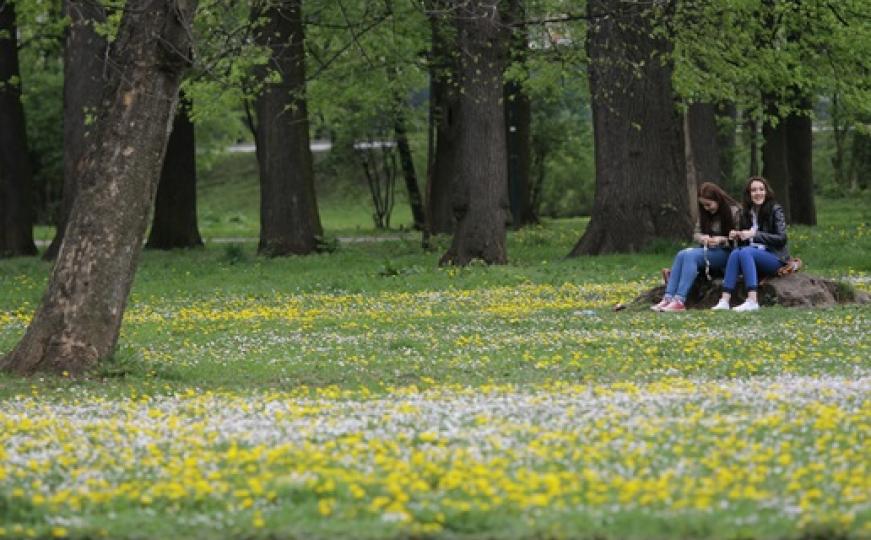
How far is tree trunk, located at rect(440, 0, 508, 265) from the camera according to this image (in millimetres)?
26109

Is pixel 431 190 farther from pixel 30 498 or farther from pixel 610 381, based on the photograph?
pixel 30 498

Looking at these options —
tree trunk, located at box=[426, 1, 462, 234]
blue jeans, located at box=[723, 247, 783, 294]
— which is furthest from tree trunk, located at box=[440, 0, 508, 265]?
tree trunk, located at box=[426, 1, 462, 234]

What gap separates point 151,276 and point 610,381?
16.6 m

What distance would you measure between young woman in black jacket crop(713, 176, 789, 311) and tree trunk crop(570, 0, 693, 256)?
324 inches

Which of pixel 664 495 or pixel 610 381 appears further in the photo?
pixel 610 381

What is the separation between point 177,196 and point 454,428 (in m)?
27.1

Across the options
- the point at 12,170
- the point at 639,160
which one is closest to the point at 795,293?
the point at 639,160

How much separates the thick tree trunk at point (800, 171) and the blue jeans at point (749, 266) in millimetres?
21320

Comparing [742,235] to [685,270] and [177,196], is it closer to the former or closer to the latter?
[685,270]

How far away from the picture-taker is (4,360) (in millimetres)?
13797

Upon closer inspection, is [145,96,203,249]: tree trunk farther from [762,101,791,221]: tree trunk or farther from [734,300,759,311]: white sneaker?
[734,300,759,311]: white sneaker

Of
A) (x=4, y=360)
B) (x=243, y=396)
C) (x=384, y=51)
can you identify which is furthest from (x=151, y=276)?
(x=243, y=396)

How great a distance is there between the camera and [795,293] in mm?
18469

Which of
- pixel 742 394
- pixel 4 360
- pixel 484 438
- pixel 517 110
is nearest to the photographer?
pixel 484 438
